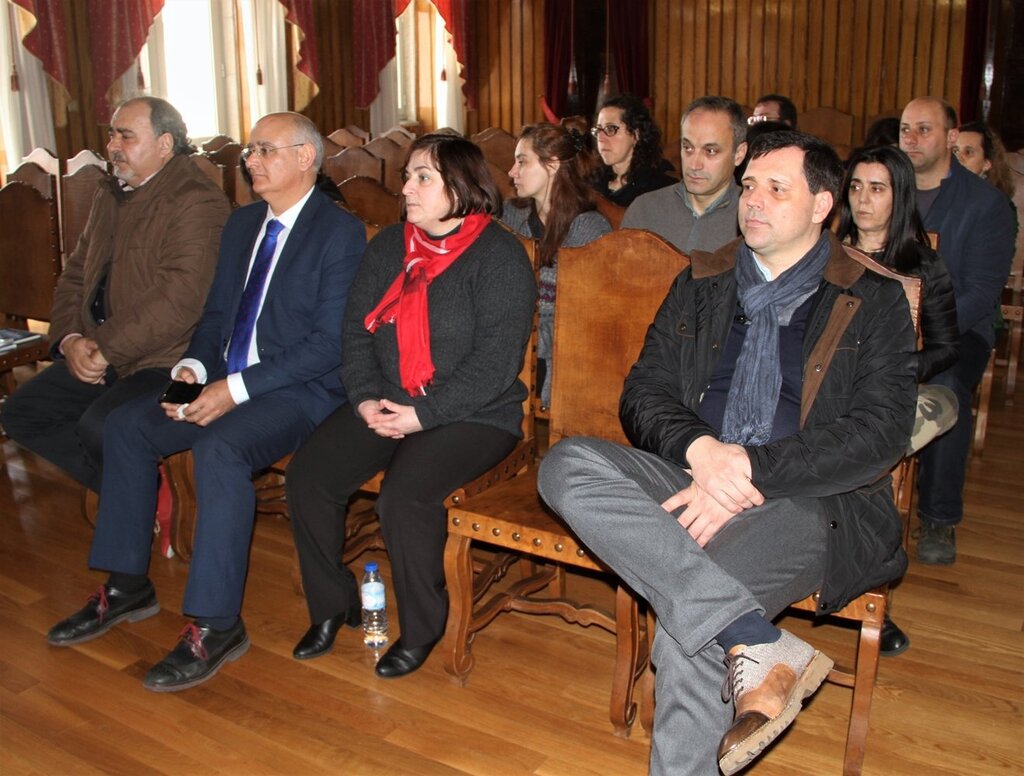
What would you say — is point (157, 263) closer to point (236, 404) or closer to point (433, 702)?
point (236, 404)

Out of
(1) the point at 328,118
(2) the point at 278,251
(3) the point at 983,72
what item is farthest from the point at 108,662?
(1) the point at 328,118

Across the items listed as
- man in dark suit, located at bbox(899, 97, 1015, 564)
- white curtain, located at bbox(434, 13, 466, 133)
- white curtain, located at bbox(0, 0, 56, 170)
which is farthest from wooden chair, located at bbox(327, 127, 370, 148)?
man in dark suit, located at bbox(899, 97, 1015, 564)

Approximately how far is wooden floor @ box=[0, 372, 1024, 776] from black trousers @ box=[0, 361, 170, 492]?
14.3 inches

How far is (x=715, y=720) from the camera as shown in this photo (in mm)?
1771

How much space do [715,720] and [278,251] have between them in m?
1.77

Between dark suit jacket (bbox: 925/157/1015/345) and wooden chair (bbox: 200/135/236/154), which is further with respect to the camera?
wooden chair (bbox: 200/135/236/154)

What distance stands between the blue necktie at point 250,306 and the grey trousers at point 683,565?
3.83ft

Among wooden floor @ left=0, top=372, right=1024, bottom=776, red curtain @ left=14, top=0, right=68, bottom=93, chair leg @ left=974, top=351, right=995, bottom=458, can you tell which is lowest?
wooden floor @ left=0, top=372, right=1024, bottom=776

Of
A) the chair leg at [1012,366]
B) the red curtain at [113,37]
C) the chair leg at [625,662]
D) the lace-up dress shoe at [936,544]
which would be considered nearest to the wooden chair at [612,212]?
the lace-up dress shoe at [936,544]

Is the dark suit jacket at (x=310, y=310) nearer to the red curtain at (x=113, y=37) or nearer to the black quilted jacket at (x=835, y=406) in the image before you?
the black quilted jacket at (x=835, y=406)

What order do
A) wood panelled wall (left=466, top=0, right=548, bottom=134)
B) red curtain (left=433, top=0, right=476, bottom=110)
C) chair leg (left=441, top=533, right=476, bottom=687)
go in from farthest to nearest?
wood panelled wall (left=466, top=0, right=548, bottom=134)
red curtain (left=433, top=0, right=476, bottom=110)
chair leg (left=441, top=533, right=476, bottom=687)

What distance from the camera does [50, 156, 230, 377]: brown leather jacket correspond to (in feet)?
9.80

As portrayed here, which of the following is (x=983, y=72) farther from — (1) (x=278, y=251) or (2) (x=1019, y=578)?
(1) (x=278, y=251)

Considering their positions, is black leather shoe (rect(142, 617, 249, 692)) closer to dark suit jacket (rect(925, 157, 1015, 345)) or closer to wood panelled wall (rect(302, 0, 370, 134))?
dark suit jacket (rect(925, 157, 1015, 345))
